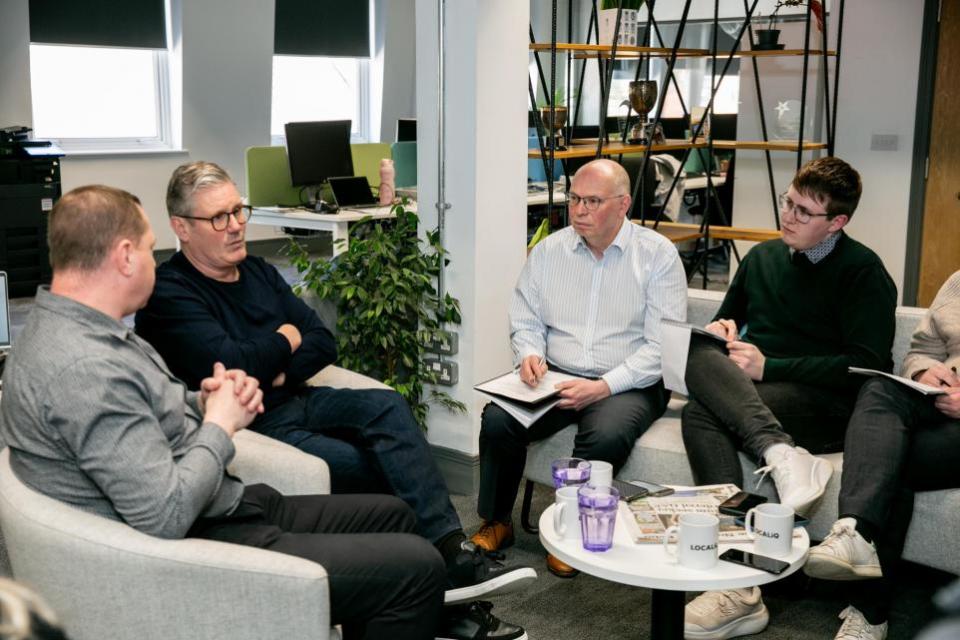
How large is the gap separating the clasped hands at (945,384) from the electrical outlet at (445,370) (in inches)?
59.8

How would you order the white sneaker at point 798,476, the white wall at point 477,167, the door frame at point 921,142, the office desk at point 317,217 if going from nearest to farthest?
1. the white sneaker at point 798,476
2. the white wall at point 477,167
3. the door frame at point 921,142
4. the office desk at point 317,217

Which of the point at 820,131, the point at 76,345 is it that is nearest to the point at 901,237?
the point at 820,131

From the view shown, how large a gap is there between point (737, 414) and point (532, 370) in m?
0.66

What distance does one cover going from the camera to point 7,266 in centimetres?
723

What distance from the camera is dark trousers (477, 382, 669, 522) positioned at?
Answer: 2.92 m

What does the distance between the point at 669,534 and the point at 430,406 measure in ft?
5.36

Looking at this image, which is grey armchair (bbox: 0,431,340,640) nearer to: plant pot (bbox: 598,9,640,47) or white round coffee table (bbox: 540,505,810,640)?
white round coffee table (bbox: 540,505,810,640)

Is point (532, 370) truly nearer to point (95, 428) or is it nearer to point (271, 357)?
point (271, 357)

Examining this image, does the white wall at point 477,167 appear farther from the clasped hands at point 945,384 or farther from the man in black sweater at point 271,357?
the clasped hands at point 945,384

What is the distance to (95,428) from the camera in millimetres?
1609

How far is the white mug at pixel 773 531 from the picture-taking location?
2.10m

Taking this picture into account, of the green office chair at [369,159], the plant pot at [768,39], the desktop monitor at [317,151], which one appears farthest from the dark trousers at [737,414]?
the green office chair at [369,159]

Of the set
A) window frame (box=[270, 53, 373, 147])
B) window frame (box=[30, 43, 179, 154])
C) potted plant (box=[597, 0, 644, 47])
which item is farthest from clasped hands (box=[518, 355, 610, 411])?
window frame (box=[270, 53, 373, 147])

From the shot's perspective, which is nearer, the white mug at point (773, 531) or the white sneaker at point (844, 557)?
the white mug at point (773, 531)
